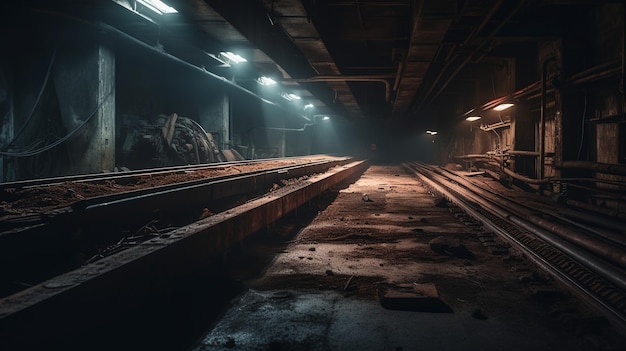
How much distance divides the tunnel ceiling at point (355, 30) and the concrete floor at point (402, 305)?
4.08m

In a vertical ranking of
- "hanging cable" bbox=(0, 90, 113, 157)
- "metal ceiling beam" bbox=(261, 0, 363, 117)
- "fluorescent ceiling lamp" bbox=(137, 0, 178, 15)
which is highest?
"fluorescent ceiling lamp" bbox=(137, 0, 178, 15)

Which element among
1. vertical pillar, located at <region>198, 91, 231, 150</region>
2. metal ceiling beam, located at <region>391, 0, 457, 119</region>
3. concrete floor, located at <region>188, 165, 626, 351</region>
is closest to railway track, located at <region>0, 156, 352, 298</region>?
concrete floor, located at <region>188, 165, 626, 351</region>

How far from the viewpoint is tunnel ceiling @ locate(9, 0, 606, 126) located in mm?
6859

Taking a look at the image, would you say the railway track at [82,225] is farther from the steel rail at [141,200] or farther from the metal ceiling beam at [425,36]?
the metal ceiling beam at [425,36]

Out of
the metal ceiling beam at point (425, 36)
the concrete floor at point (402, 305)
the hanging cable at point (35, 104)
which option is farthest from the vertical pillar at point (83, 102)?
the metal ceiling beam at point (425, 36)

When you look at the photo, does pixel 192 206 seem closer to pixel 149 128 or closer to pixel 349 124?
pixel 149 128

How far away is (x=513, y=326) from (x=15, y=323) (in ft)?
8.43

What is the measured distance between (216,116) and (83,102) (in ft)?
24.3

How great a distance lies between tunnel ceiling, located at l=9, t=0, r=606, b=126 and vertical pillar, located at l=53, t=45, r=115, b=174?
1.15 m

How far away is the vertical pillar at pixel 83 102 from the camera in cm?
976

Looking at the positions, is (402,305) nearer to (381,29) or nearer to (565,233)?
(565,233)

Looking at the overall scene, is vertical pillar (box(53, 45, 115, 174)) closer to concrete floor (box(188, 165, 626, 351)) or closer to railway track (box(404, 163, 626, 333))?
concrete floor (box(188, 165, 626, 351))

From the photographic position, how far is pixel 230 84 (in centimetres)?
1627

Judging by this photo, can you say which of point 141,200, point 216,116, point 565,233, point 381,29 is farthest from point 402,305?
point 216,116
